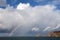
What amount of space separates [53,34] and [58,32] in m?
7.49

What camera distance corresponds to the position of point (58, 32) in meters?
194

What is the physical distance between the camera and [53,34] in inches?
7628
